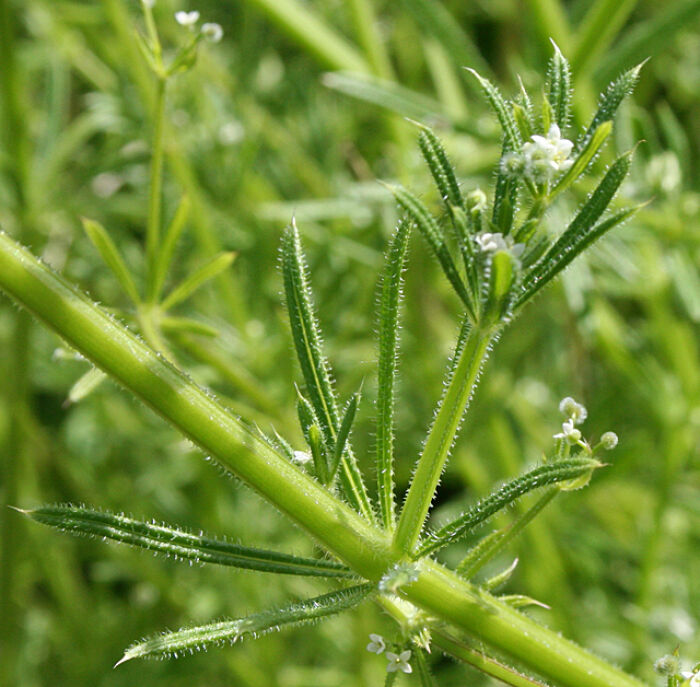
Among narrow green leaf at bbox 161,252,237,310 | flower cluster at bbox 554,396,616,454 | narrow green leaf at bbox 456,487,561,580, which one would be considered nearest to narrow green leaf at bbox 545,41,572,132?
flower cluster at bbox 554,396,616,454

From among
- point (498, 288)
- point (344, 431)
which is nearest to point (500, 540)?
point (344, 431)

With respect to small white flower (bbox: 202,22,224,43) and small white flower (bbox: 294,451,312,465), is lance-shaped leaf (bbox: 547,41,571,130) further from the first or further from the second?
small white flower (bbox: 202,22,224,43)

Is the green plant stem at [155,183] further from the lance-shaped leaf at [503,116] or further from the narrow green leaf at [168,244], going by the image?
the lance-shaped leaf at [503,116]

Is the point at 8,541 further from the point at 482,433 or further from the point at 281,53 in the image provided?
the point at 281,53

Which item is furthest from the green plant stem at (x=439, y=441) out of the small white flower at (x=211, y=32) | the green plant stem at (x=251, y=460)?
the small white flower at (x=211, y=32)

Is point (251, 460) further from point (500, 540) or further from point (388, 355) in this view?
point (500, 540)

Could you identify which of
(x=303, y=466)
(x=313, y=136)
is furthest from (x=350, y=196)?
(x=303, y=466)
